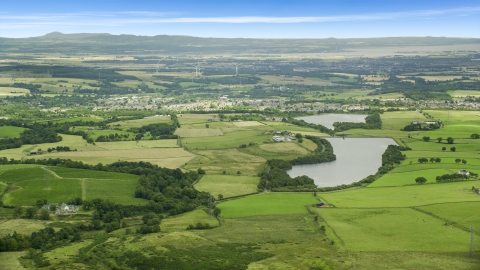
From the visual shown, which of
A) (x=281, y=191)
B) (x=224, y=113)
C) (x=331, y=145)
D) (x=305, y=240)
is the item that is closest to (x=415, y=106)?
(x=224, y=113)

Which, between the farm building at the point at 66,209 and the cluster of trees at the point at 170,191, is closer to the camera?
the farm building at the point at 66,209

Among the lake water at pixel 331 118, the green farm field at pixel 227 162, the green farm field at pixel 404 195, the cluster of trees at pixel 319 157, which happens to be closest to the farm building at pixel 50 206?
the green farm field at pixel 227 162

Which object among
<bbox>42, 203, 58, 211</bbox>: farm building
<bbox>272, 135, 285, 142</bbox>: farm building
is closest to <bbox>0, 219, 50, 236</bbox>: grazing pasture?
<bbox>42, 203, 58, 211</bbox>: farm building

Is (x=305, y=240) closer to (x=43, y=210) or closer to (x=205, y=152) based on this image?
(x=43, y=210)

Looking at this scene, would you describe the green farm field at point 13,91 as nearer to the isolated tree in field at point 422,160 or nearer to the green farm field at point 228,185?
the green farm field at point 228,185

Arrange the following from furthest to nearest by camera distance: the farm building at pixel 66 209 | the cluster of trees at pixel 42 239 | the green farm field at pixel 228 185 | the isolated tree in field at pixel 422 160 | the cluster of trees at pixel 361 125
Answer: the cluster of trees at pixel 361 125 < the isolated tree in field at pixel 422 160 < the green farm field at pixel 228 185 < the farm building at pixel 66 209 < the cluster of trees at pixel 42 239

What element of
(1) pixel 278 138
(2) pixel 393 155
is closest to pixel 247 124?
(1) pixel 278 138

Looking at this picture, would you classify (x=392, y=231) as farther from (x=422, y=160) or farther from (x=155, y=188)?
(x=422, y=160)
